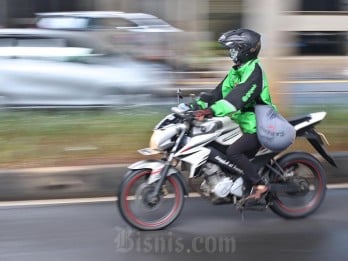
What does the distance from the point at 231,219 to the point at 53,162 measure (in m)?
1.95

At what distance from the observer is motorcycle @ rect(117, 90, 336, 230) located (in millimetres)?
5156

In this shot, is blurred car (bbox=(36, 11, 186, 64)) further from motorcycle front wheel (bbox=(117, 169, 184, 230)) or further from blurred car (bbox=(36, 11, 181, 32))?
motorcycle front wheel (bbox=(117, 169, 184, 230))

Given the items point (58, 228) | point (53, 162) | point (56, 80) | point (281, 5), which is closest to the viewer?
point (58, 228)

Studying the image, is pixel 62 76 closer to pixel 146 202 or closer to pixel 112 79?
pixel 112 79

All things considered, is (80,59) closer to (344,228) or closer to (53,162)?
(53,162)

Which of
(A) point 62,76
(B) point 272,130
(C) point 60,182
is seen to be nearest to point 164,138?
(B) point 272,130

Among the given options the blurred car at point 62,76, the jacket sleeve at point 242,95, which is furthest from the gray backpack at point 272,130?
the blurred car at point 62,76

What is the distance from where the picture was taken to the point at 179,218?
5.55m

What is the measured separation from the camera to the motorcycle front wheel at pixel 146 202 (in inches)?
202

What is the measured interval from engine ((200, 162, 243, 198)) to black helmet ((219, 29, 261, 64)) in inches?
35.9

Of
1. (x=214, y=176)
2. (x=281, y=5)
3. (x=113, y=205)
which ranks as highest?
(x=281, y=5)

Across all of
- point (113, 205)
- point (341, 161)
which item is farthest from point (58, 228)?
point (341, 161)

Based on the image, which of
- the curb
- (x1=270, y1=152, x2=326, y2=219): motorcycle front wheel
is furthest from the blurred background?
(x1=270, y1=152, x2=326, y2=219): motorcycle front wheel

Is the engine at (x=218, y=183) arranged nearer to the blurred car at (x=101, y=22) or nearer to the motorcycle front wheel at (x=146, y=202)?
the motorcycle front wheel at (x=146, y=202)
